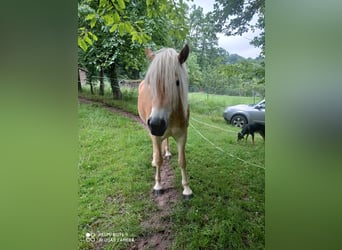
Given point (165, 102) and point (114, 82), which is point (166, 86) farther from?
point (114, 82)

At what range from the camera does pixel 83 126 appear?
1.19m

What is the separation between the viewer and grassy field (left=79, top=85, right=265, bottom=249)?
1093 millimetres

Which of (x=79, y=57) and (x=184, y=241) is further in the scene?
(x=79, y=57)

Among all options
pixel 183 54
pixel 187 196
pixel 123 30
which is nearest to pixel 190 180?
pixel 187 196

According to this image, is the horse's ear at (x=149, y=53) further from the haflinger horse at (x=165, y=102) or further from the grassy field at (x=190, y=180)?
the grassy field at (x=190, y=180)

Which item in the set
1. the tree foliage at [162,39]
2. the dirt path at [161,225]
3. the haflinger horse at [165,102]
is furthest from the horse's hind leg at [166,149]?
the tree foliage at [162,39]

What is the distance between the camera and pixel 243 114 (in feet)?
3.78

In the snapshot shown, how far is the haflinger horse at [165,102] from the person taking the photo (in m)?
1.11

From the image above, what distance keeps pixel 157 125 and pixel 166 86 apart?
167mm

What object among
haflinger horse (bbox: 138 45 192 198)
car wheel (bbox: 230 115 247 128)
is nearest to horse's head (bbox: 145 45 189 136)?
haflinger horse (bbox: 138 45 192 198)
